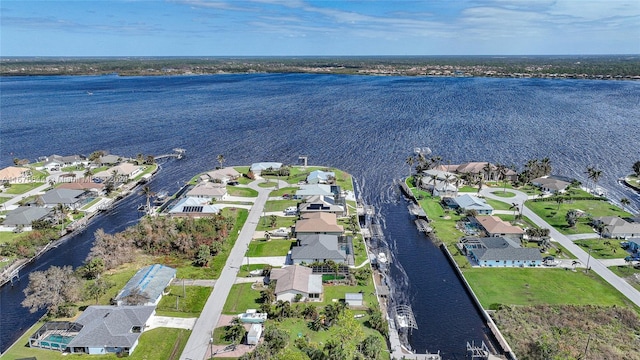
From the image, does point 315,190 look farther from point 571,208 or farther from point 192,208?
point 571,208

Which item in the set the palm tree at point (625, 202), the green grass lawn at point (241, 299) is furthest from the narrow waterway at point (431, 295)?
the palm tree at point (625, 202)

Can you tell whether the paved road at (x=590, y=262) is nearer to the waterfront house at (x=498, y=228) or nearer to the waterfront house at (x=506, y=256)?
the waterfront house at (x=498, y=228)

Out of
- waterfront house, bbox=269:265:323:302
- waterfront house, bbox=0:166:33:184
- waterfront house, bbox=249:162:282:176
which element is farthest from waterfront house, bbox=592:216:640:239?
waterfront house, bbox=0:166:33:184

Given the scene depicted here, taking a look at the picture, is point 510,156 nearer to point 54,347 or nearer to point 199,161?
point 199,161

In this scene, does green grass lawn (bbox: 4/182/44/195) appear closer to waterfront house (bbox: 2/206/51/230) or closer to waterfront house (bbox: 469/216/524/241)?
waterfront house (bbox: 2/206/51/230)

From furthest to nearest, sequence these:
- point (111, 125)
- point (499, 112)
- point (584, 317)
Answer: point (499, 112) < point (111, 125) < point (584, 317)

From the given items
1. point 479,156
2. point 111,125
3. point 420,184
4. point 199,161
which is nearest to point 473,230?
point 420,184

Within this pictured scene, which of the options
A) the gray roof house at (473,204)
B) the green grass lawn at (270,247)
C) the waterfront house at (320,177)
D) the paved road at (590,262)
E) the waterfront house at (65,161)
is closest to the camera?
the paved road at (590,262)
